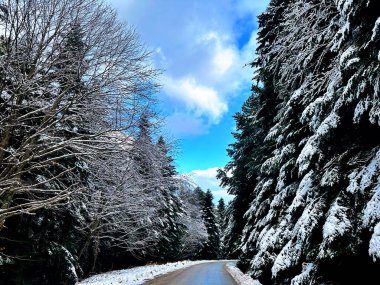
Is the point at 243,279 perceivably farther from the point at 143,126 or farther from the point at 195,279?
the point at 143,126

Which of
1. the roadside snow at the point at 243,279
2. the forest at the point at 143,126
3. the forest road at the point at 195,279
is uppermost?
A: the forest at the point at 143,126

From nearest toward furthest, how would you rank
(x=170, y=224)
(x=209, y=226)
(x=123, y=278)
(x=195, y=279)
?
(x=123, y=278) → (x=195, y=279) → (x=170, y=224) → (x=209, y=226)

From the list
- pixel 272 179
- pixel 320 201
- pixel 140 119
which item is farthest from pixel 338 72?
pixel 272 179

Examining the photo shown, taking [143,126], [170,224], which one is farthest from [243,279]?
[170,224]

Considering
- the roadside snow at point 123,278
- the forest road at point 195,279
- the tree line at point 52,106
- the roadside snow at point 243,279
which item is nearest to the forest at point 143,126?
the tree line at point 52,106

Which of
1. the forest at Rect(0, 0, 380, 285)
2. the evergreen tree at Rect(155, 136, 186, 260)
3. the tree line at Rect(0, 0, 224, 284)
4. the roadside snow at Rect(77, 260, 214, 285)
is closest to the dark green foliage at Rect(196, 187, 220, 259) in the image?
the evergreen tree at Rect(155, 136, 186, 260)

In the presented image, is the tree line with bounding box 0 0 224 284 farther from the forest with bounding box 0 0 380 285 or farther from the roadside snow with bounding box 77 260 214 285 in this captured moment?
the roadside snow with bounding box 77 260 214 285

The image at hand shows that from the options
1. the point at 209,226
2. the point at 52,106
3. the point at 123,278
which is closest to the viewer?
the point at 52,106

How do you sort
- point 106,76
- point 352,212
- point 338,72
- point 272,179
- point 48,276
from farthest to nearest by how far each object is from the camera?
point 272,179 < point 48,276 < point 106,76 < point 338,72 < point 352,212

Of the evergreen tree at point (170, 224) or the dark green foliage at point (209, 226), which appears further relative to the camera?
the dark green foliage at point (209, 226)

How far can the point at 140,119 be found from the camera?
8.32 meters

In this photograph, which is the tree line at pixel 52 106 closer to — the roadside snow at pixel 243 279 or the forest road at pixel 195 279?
the forest road at pixel 195 279

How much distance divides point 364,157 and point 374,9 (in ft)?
8.50

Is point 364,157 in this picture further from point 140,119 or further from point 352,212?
point 140,119
